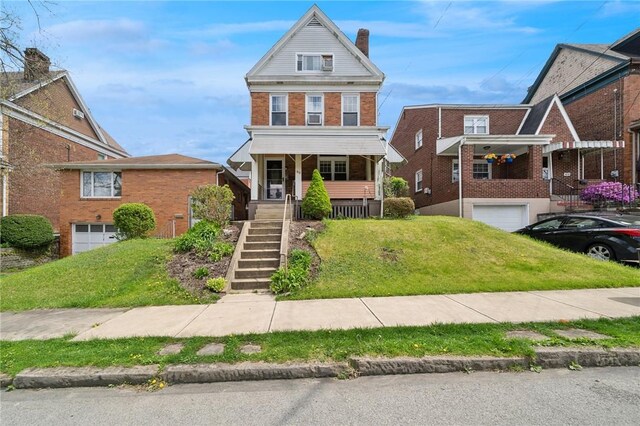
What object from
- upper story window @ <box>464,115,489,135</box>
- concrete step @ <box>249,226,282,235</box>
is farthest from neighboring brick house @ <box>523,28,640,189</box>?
concrete step @ <box>249,226,282,235</box>

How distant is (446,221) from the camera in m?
11.7

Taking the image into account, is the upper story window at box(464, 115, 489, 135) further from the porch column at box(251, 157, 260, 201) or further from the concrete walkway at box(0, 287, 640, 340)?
the concrete walkway at box(0, 287, 640, 340)

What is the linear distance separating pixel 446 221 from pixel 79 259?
11558 millimetres

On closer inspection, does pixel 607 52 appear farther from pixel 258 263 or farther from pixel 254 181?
pixel 258 263

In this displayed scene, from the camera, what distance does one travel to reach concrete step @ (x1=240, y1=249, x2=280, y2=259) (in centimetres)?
905

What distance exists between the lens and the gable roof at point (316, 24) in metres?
16.7

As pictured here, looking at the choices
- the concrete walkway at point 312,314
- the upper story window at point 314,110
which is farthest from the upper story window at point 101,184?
the concrete walkway at point 312,314

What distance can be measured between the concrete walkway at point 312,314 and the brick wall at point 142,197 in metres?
10.5

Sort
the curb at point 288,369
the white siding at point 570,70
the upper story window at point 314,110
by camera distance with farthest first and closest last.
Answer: the white siding at point 570,70 → the upper story window at point 314,110 → the curb at point 288,369

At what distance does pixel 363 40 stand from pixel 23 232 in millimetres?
20022

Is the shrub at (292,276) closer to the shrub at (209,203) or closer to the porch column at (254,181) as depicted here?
the shrub at (209,203)

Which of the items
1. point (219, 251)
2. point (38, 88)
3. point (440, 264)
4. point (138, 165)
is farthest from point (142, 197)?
point (440, 264)

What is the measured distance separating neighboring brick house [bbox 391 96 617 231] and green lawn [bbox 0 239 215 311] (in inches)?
534

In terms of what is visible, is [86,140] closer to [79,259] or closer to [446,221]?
[79,259]
